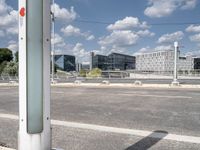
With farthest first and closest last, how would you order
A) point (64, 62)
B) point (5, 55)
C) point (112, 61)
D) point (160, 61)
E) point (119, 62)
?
point (119, 62) < point (64, 62) < point (112, 61) < point (160, 61) < point (5, 55)

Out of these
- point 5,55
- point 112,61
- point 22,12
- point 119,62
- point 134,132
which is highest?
point 5,55

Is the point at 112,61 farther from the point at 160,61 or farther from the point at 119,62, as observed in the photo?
Result: the point at 160,61

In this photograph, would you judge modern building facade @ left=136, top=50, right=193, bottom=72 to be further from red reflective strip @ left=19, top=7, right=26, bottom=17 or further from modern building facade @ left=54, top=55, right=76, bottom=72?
red reflective strip @ left=19, top=7, right=26, bottom=17

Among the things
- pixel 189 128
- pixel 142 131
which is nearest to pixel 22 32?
pixel 142 131

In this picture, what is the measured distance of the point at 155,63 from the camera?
96688mm

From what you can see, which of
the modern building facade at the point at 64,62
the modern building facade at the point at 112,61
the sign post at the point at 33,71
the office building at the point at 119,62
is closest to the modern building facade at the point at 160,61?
the office building at the point at 119,62

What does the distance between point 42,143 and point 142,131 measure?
3.43 metres

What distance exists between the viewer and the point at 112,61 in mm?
105000

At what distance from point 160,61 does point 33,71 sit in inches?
3479

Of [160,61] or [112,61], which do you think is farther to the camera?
[112,61]

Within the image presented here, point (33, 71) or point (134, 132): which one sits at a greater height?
point (33, 71)

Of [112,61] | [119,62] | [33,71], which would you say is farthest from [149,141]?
[119,62]

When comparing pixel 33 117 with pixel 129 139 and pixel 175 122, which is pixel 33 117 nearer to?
pixel 129 139

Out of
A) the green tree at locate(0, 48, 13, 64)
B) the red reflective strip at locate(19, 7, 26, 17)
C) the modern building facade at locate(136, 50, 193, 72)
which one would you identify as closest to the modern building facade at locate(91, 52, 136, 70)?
the modern building facade at locate(136, 50, 193, 72)
